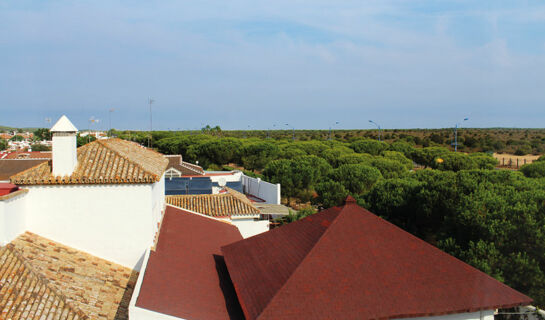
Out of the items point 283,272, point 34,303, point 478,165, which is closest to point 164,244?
point 34,303

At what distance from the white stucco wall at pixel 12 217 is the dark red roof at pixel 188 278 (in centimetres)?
365

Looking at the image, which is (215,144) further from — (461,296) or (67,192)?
(461,296)

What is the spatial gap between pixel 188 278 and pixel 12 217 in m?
5.04

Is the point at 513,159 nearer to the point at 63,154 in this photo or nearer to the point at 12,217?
the point at 63,154

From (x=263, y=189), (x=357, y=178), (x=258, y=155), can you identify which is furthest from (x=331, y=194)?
(x=258, y=155)

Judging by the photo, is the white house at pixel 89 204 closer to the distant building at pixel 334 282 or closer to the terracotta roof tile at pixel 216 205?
the distant building at pixel 334 282

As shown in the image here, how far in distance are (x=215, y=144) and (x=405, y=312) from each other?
5767cm

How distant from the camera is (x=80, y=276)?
10297mm

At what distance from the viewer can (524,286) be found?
14461 millimetres

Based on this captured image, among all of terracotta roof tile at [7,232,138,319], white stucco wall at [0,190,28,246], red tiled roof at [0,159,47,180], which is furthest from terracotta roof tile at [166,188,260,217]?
red tiled roof at [0,159,47,180]

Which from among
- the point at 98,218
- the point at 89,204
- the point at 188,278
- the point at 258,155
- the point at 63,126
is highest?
the point at 63,126

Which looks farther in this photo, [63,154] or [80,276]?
[63,154]

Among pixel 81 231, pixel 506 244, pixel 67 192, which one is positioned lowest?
pixel 506 244

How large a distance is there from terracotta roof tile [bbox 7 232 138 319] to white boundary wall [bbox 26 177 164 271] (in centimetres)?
29
